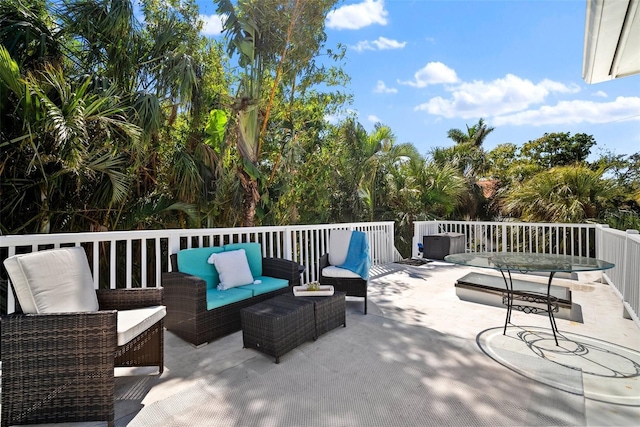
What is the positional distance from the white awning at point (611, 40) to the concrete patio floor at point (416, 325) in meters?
2.74

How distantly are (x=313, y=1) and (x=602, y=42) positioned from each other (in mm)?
5007

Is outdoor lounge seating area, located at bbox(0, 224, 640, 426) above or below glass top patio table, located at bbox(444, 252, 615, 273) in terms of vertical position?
below

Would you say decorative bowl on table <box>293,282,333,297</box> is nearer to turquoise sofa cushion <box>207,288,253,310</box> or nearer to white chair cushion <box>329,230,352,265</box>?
turquoise sofa cushion <box>207,288,253,310</box>

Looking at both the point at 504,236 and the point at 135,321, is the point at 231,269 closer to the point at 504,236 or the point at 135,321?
the point at 135,321

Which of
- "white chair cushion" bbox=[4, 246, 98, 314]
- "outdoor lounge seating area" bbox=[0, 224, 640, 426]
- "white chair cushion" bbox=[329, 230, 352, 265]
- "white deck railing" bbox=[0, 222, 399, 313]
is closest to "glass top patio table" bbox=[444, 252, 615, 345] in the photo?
"outdoor lounge seating area" bbox=[0, 224, 640, 426]

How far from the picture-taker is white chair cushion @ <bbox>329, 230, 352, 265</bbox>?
446 cm

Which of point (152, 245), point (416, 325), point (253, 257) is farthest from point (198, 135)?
point (416, 325)

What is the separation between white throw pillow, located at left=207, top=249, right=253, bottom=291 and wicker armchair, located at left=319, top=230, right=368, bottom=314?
108 centimetres

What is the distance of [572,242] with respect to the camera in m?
6.27

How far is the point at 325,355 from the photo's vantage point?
275 cm

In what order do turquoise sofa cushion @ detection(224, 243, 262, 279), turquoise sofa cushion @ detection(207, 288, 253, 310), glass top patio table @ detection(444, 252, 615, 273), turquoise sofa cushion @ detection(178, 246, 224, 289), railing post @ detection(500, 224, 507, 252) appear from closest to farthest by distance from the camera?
glass top patio table @ detection(444, 252, 615, 273) → turquoise sofa cushion @ detection(207, 288, 253, 310) → turquoise sofa cushion @ detection(178, 246, 224, 289) → turquoise sofa cushion @ detection(224, 243, 262, 279) → railing post @ detection(500, 224, 507, 252)

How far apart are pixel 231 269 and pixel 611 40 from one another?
420 centimetres

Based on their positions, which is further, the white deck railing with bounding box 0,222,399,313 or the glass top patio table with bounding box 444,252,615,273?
the white deck railing with bounding box 0,222,399,313

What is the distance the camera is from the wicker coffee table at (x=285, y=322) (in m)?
2.62
